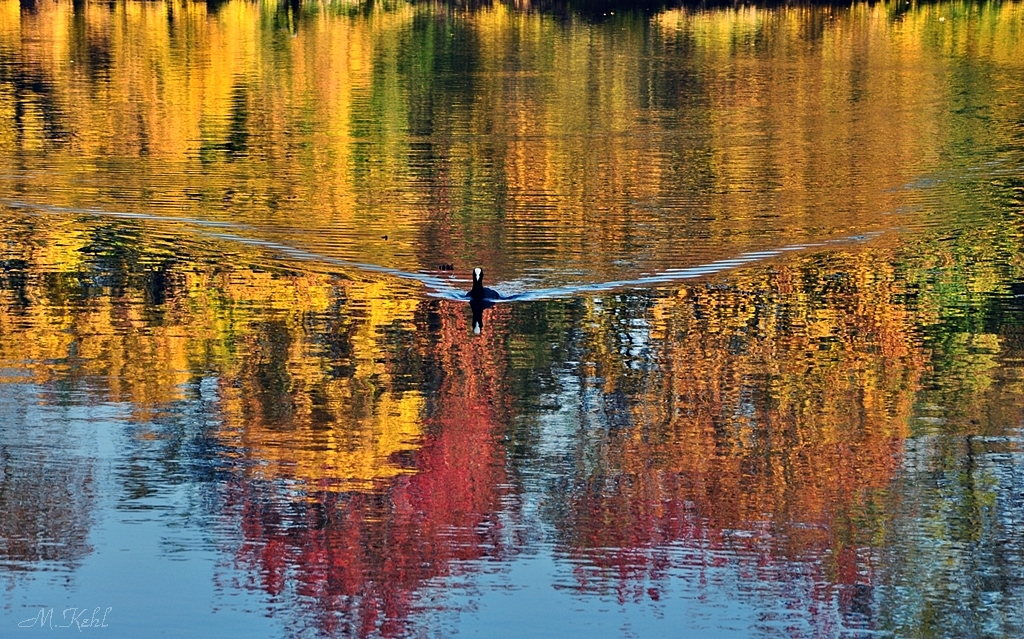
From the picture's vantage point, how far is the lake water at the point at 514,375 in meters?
11.4

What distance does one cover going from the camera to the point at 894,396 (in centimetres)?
1619

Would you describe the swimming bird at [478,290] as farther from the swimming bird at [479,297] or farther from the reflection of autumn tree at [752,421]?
the reflection of autumn tree at [752,421]

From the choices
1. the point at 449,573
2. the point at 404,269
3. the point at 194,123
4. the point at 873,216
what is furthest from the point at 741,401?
the point at 194,123

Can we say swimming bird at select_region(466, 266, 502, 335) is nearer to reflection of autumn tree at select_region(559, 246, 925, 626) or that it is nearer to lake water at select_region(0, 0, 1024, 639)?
lake water at select_region(0, 0, 1024, 639)

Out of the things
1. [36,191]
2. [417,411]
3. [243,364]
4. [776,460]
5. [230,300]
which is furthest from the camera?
[36,191]

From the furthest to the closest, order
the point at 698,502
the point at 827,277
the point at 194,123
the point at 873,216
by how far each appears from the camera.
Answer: the point at 194,123, the point at 873,216, the point at 827,277, the point at 698,502

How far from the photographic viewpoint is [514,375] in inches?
659

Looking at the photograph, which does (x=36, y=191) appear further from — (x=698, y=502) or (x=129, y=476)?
(x=698, y=502)

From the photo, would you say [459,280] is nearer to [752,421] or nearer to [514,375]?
[514,375]

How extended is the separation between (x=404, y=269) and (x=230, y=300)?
2.80 m
